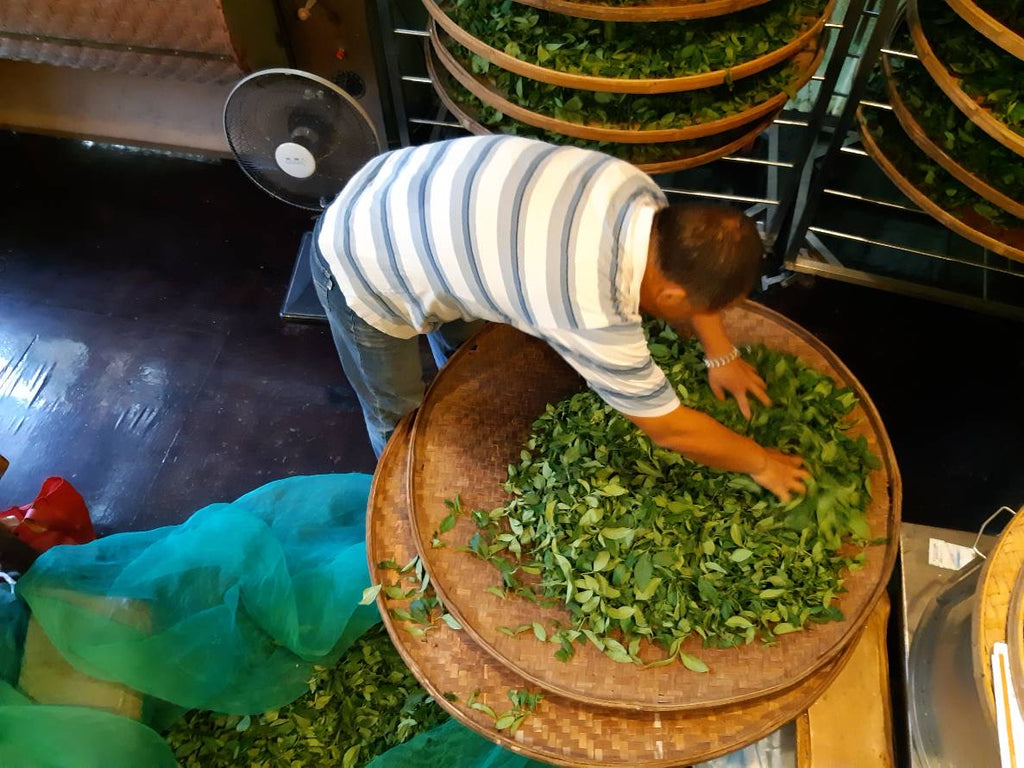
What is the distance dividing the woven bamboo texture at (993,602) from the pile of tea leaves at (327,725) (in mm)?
1272

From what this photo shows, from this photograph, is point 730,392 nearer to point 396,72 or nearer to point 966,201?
point 966,201

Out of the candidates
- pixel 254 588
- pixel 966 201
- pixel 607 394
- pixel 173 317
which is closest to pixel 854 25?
pixel 966 201

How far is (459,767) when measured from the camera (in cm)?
179

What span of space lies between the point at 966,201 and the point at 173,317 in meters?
2.62

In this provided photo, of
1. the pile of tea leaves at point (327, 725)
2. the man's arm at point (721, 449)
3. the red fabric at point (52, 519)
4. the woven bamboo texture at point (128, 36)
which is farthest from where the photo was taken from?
the woven bamboo texture at point (128, 36)

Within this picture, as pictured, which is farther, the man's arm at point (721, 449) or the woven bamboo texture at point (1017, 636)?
the man's arm at point (721, 449)

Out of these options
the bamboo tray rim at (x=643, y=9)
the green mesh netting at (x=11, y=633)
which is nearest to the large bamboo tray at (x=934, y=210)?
the bamboo tray rim at (x=643, y=9)

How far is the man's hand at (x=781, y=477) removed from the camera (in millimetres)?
1540

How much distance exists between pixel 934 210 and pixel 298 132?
5.61 feet

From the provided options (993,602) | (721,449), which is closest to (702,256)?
(721,449)

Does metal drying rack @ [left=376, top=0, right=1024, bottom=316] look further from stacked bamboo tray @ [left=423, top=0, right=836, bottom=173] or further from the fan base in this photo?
the fan base

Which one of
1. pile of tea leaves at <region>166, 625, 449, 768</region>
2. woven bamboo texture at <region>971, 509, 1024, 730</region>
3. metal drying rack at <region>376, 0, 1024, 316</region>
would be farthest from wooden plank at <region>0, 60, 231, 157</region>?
woven bamboo texture at <region>971, 509, 1024, 730</region>

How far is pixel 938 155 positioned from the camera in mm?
1943

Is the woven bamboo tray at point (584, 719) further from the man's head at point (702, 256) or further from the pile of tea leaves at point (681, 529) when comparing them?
the man's head at point (702, 256)
